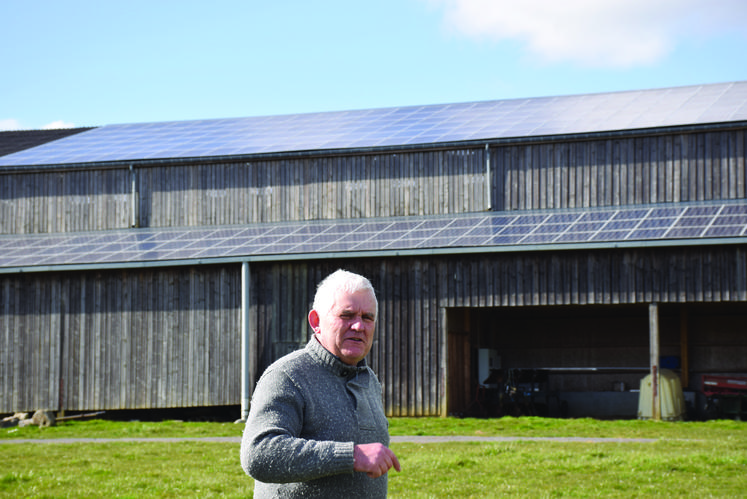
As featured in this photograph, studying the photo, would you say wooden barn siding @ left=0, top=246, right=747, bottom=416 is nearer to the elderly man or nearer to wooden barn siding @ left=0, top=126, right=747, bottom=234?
wooden barn siding @ left=0, top=126, right=747, bottom=234

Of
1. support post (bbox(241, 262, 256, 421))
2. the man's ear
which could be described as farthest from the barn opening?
the man's ear

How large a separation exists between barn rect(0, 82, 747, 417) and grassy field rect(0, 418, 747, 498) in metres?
4.92

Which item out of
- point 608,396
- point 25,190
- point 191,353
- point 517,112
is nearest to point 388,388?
point 191,353

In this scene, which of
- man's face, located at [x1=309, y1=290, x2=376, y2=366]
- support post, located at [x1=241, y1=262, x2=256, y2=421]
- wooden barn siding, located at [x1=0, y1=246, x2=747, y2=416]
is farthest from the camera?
support post, located at [x1=241, y1=262, x2=256, y2=421]

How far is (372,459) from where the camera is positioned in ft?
14.0

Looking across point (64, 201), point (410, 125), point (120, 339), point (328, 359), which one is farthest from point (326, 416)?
point (64, 201)

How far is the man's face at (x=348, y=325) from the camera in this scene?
4.62 m

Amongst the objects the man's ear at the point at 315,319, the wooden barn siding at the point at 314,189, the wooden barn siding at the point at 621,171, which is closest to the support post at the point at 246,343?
the wooden barn siding at the point at 314,189

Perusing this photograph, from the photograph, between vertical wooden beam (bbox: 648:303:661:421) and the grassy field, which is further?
vertical wooden beam (bbox: 648:303:661:421)

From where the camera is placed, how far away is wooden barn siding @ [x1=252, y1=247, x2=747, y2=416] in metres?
22.2

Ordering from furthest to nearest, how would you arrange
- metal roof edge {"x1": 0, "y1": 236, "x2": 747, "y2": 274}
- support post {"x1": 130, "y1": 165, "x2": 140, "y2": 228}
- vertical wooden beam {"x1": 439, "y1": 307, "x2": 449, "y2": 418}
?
support post {"x1": 130, "y1": 165, "x2": 140, "y2": 228} < vertical wooden beam {"x1": 439, "y1": 307, "x2": 449, "y2": 418} < metal roof edge {"x1": 0, "y1": 236, "x2": 747, "y2": 274}

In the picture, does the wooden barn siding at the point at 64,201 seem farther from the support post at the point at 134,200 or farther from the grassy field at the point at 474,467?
the grassy field at the point at 474,467

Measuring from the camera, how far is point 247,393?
24.4m

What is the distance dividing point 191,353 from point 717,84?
697 inches
